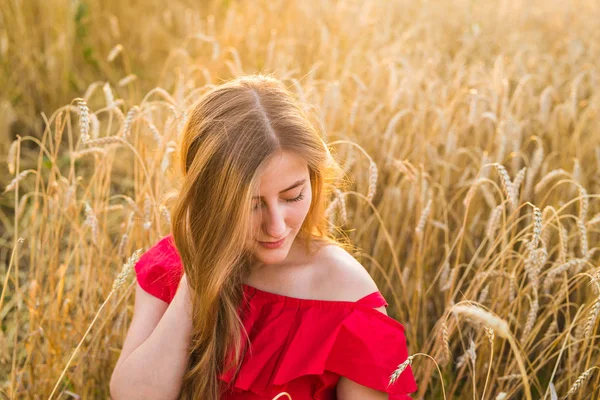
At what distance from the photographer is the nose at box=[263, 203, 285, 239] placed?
132 cm

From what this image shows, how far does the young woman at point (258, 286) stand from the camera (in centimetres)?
134

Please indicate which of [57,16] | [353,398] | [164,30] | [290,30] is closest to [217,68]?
[290,30]

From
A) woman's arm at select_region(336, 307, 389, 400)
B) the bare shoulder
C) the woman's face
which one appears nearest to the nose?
the woman's face

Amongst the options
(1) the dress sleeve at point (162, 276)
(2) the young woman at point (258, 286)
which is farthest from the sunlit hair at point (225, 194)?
(1) the dress sleeve at point (162, 276)

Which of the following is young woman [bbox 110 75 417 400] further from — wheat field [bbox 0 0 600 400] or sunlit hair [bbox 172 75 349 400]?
wheat field [bbox 0 0 600 400]

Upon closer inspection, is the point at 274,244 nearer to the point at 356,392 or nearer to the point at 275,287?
the point at 275,287

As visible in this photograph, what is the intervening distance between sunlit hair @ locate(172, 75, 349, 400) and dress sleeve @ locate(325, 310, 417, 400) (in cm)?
21

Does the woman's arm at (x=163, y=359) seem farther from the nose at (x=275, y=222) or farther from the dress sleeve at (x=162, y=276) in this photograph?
the nose at (x=275, y=222)

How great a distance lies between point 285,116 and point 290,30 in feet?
7.90

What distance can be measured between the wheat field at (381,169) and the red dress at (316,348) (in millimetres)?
138

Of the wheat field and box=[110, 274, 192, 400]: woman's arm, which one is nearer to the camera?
box=[110, 274, 192, 400]: woman's arm

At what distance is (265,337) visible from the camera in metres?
1.46

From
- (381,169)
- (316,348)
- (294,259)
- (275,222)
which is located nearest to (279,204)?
(275,222)

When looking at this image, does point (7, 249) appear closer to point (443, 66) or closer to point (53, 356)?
point (53, 356)
